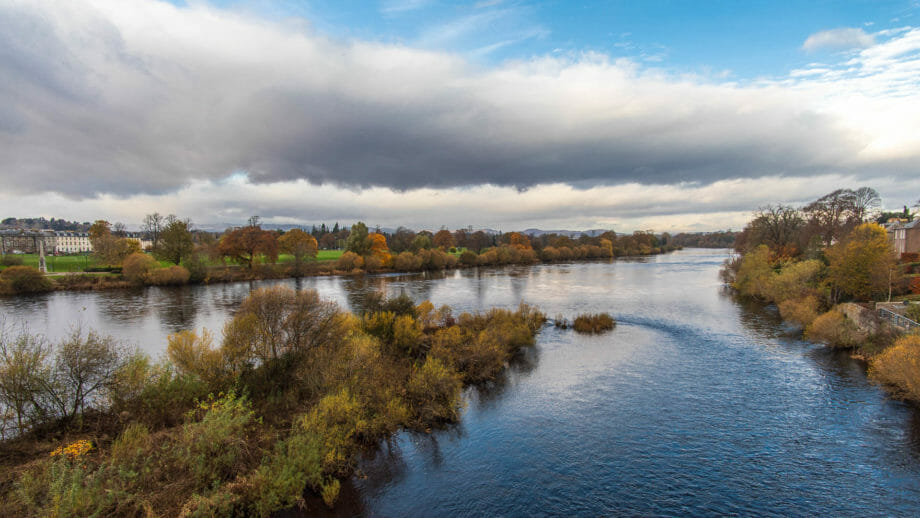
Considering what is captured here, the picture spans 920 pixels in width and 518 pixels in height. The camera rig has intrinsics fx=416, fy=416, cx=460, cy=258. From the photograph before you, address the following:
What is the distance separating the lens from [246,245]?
72.2m

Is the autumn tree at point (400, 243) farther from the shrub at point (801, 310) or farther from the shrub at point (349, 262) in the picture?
the shrub at point (801, 310)

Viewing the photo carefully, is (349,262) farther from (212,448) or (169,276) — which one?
(212,448)

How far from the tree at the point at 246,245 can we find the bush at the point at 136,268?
1332 cm

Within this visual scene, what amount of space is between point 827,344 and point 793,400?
41.4 ft

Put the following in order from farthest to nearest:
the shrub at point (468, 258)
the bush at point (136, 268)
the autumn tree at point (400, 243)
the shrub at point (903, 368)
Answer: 1. the autumn tree at point (400, 243)
2. the shrub at point (468, 258)
3. the bush at point (136, 268)
4. the shrub at point (903, 368)

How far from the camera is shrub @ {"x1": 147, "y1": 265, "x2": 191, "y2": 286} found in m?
60.1

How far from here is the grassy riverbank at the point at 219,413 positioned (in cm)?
1047

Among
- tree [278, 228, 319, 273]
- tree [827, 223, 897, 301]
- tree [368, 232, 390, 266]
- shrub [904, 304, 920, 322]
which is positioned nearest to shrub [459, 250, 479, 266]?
tree [368, 232, 390, 266]

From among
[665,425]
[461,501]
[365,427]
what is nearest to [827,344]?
[665,425]

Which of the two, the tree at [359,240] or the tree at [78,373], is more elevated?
the tree at [359,240]

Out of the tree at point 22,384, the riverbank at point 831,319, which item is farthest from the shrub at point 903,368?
the tree at point 22,384

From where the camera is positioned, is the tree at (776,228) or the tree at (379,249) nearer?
the tree at (776,228)

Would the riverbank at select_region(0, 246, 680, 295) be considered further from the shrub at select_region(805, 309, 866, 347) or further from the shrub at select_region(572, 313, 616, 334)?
the shrub at select_region(805, 309, 866, 347)

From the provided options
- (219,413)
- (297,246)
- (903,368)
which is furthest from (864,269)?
(297,246)
